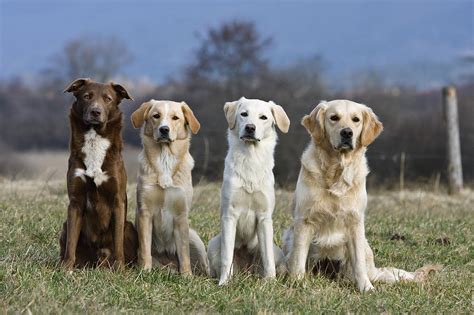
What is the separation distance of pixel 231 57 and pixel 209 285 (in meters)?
23.7

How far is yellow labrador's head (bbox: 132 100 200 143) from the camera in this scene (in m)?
6.71

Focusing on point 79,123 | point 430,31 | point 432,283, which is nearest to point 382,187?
point 432,283

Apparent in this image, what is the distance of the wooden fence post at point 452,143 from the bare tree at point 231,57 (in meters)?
13.9

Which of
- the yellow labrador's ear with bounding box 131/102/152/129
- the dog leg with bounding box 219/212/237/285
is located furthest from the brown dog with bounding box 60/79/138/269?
the dog leg with bounding box 219/212/237/285

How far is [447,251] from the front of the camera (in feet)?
26.7

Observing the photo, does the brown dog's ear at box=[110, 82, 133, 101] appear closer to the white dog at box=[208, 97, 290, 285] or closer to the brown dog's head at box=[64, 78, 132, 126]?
the brown dog's head at box=[64, 78, 132, 126]

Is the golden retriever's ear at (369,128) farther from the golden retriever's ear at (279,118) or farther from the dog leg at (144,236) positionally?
the dog leg at (144,236)

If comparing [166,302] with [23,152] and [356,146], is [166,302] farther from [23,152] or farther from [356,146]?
[23,152]

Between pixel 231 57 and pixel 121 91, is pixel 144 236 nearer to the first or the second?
pixel 121 91

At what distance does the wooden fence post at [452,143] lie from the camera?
14049mm

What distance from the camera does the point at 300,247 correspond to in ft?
21.5

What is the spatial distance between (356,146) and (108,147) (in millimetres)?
2087

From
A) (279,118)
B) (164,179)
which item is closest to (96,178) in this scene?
(164,179)

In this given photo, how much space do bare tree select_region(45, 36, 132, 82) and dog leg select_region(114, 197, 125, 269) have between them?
32389mm
